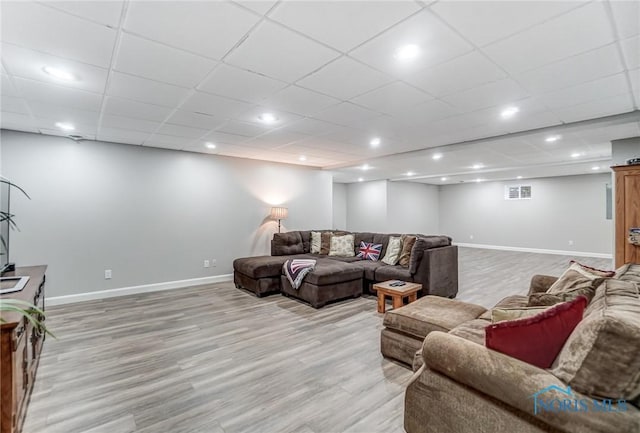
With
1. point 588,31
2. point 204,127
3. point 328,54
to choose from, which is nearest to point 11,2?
point 328,54

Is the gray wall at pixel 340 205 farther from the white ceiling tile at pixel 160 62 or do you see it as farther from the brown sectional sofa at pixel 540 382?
the brown sectional sofa at pixel 540 382

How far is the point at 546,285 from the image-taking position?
9.44 ft

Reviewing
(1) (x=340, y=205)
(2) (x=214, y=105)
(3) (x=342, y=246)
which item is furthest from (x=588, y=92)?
(1) (x=340, y=205)

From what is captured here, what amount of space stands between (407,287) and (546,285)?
57.8 inches

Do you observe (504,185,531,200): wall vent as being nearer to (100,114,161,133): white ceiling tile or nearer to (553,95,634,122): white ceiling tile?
(553,95,634,122): white ceiling tile

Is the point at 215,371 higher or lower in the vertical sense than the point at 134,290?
lower

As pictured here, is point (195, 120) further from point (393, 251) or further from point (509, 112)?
point (509, 112)

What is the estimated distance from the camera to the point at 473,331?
2033 millimetres

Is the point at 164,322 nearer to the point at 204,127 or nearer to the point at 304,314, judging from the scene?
the point at 304,314

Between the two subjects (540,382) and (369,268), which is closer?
(540,382)

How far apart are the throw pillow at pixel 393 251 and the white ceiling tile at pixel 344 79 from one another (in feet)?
9.31

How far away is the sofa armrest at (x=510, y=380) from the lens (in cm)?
109

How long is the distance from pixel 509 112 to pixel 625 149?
2.47 metres

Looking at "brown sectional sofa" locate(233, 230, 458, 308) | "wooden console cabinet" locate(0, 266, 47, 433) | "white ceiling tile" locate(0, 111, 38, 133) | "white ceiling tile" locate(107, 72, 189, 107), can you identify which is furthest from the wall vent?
"white ceiling tile" locate(0, 111, 38, 133)
